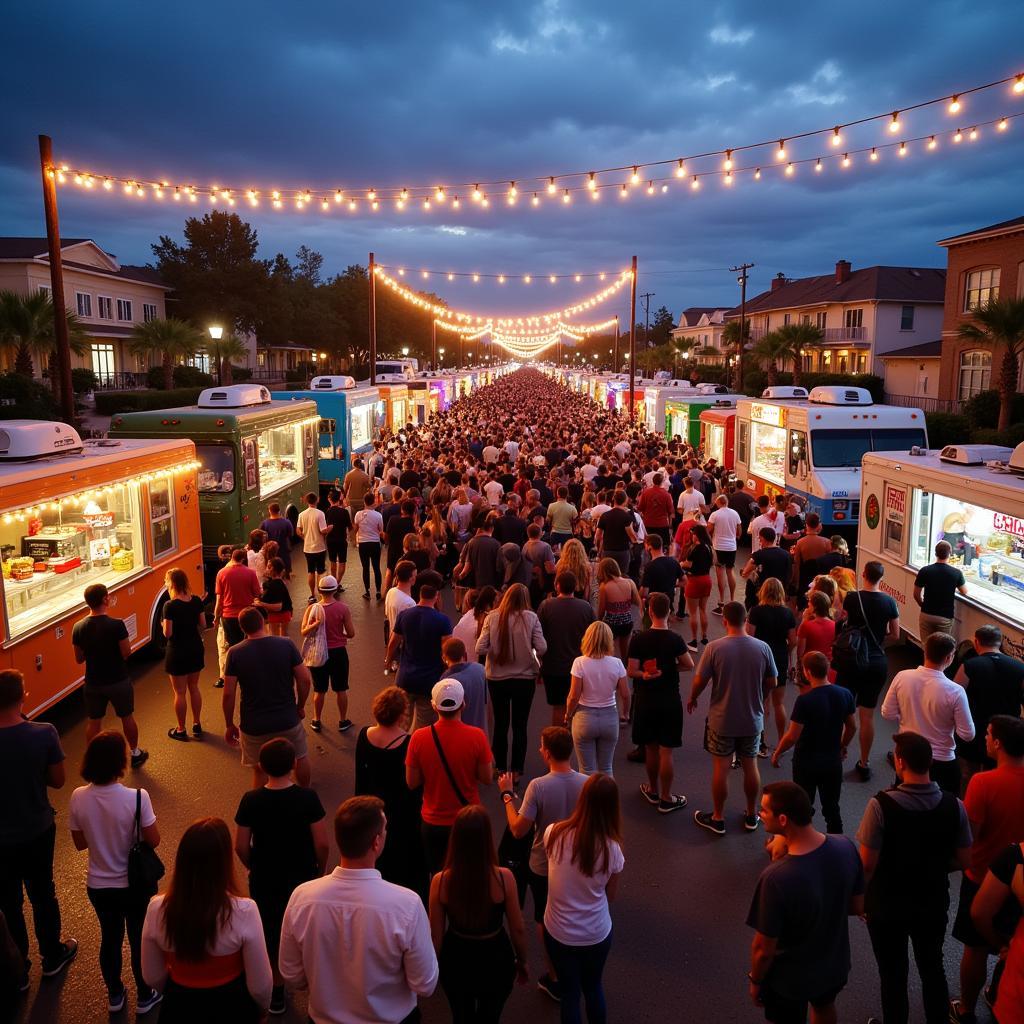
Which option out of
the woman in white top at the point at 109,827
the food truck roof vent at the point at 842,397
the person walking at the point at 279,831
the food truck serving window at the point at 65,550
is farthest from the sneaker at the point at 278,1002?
the food truck roof vent at the point at 842,397

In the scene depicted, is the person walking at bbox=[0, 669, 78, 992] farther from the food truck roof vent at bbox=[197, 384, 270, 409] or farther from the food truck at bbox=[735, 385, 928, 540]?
the food truck at bbox=[735, 385, 928, 540]

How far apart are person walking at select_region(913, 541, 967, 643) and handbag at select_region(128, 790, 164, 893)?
7022 mm

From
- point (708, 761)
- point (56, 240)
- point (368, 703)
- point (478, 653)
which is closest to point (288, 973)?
point (478, 653)

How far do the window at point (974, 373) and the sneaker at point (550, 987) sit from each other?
35619mm

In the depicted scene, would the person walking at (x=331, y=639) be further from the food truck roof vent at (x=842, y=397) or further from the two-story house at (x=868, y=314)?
the two-story house at (x=868, y=314)

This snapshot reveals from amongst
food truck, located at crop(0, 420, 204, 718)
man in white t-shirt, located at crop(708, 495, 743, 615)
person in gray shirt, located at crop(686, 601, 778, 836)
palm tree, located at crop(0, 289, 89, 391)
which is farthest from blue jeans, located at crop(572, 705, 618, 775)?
palm tree, located at crop(0, 289, 89, 391)

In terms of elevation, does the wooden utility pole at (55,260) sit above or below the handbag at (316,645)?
above

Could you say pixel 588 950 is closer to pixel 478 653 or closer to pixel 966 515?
pixel 478 653

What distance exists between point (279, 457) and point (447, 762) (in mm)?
13732

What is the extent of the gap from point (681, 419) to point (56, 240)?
62.7 feet

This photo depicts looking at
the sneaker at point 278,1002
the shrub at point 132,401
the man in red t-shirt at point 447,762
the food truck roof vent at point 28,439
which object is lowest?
the sneaker at point 278,1002

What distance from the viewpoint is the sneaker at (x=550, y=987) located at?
15.5 feet

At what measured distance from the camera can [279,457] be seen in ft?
57.3

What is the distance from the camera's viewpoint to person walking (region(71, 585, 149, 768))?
697 cm
